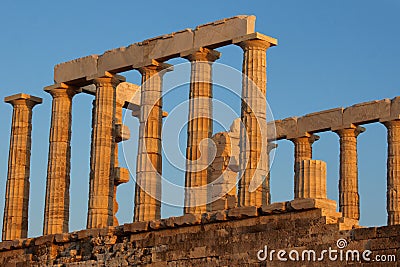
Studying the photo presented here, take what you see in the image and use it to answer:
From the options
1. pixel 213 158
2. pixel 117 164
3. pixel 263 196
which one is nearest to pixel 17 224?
pixel 117 164

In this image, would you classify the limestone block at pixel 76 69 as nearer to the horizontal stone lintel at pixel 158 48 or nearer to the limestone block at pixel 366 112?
the horizontal stone lintel at pixel 158 48

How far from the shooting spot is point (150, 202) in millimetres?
Answer: 42094

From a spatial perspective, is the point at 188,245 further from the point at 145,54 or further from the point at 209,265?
the point at 145,54

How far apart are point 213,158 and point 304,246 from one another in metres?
14.0

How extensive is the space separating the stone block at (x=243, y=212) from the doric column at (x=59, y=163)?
1189 centimetres

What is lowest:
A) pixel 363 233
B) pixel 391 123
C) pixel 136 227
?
pixel 363 233

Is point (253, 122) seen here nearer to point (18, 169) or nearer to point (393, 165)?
Answer: point (393, 165)

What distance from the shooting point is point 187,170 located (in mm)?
41219

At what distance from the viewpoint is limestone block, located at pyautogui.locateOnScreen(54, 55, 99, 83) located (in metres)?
46.1

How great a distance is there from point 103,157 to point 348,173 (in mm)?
13122

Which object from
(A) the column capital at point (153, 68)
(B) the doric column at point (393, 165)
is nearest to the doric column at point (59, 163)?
(A) the column capital at point (153, 68)

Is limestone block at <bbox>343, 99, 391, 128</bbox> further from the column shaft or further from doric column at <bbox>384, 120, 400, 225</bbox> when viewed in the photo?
the column shaft

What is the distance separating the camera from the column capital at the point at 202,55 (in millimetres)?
41656

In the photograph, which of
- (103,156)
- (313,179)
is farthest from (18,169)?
(313,179)
